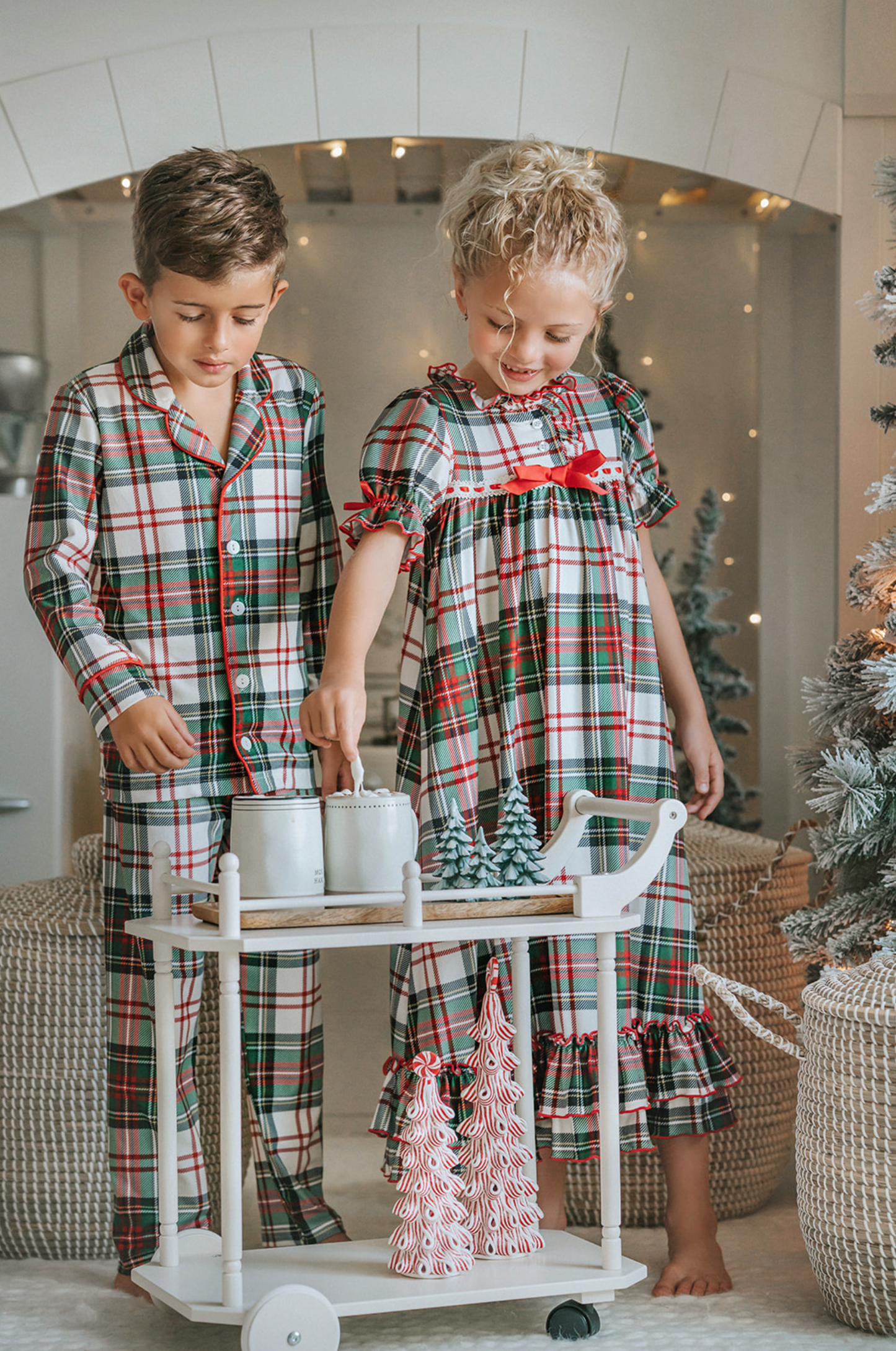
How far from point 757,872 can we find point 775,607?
674 millimetres

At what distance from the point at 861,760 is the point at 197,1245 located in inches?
34.6

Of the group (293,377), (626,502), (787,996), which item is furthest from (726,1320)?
(293,377)

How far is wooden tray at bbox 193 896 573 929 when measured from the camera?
43.0 inches

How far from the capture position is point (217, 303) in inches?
52.7

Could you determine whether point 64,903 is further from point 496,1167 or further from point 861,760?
point 861,760

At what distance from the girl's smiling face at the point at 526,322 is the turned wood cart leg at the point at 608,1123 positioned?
23.6 inches

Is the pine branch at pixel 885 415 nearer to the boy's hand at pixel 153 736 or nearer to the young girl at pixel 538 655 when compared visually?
the young girl at pixel 538 655

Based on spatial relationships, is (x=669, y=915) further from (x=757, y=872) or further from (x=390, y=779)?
(x=390, y=779)

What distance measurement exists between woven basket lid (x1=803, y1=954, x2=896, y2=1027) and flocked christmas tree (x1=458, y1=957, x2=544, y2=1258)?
322mm

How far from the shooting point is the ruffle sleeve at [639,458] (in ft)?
4.84

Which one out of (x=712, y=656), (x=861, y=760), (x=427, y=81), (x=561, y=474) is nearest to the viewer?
(x=561, y=474)

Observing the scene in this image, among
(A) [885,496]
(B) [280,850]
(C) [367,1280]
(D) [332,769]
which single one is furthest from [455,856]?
(A) [885,496]


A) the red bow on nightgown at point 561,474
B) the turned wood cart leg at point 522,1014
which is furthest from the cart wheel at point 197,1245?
the red bow on nightgown at point 561,474

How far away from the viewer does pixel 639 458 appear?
4.88 ft
